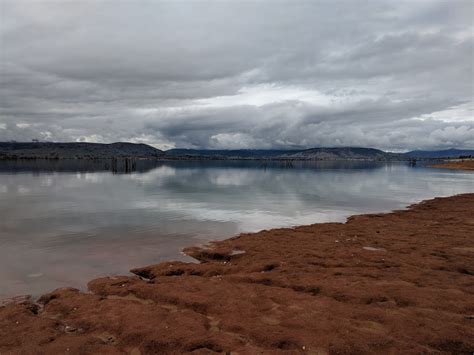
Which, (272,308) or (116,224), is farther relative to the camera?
(116,224)

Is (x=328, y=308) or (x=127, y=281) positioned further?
(x=127, y=281)

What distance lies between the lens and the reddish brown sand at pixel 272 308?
10.9 meters

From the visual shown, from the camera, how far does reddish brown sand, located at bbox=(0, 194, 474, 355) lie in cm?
1094

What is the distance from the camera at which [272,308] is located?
13445 millimetres

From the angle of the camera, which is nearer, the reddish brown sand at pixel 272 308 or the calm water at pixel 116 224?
the reddish brown sand at pixel 272 308

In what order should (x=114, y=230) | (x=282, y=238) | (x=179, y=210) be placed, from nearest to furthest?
(x=282, y=238) → (x=114, y=230) → (x=179, y=210)

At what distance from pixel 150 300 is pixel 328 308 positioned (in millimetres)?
7283

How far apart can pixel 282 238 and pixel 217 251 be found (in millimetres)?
5720

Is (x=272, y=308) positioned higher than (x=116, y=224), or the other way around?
(x=272, y=308)

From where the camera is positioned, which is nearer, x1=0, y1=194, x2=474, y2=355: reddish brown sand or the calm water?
x1=0, y1=194, x2=474, y2=355: reddish brown sand

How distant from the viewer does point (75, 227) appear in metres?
32.3

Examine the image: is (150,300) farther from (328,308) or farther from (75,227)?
(75,227)

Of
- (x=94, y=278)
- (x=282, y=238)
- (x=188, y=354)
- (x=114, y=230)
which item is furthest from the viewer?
(x=114, y=230)

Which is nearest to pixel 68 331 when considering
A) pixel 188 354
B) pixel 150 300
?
pixel 150 300
